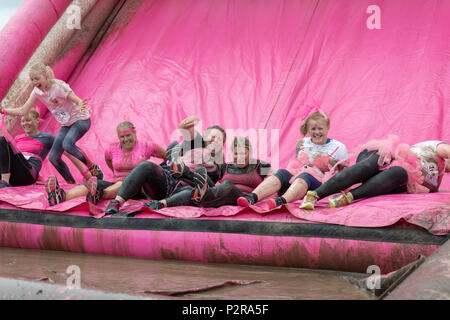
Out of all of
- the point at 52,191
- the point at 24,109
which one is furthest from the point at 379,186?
the point at 24,109

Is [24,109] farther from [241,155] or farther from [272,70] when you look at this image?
[272,70]

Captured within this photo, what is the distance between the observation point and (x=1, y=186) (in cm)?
237

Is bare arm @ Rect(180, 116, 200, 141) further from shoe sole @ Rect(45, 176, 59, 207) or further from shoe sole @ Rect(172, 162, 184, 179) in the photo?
shoe sole @ Rect(45, 176, 59, 207)

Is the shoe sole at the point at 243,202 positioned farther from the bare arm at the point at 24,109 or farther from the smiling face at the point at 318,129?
the bare arm at the point at 24,109

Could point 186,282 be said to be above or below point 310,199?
below

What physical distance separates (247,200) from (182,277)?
42cm

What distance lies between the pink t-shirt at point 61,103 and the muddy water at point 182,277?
83 cm

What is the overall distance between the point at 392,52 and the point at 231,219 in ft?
5.36

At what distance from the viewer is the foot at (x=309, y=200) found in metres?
1.76

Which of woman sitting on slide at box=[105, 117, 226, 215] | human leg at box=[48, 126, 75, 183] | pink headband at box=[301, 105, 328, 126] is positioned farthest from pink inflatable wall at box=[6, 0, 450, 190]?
woman sitting on slide at box=[105, 117, 226, 215]

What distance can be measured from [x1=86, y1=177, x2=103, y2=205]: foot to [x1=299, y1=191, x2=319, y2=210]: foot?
2.71 feet

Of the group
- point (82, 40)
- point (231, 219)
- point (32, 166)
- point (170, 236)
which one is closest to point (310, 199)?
point (231, 219)

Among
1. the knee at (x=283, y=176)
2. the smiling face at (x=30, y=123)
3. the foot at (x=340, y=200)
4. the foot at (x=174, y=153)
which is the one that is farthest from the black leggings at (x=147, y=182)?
the smiling face at (x=30, y=123)
